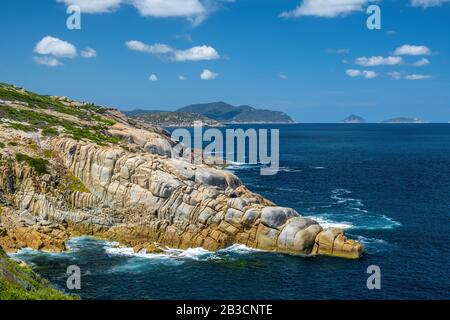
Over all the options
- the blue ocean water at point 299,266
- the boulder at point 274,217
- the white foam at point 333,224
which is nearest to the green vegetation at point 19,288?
the blue ocean water at point 299,266

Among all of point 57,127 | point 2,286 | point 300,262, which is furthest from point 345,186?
point 2,286

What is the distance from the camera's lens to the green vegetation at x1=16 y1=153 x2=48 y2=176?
3066 inches

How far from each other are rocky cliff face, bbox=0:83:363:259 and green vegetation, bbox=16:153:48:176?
12.0 inches

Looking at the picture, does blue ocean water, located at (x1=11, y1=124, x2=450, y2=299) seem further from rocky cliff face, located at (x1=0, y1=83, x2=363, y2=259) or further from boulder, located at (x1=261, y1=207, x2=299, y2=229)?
boulder, located at (x1=261, y1=207, x2=299, y2=229)

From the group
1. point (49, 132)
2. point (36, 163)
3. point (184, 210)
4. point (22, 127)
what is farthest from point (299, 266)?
point (22, 127)

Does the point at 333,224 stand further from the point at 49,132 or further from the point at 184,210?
the point at 49,132

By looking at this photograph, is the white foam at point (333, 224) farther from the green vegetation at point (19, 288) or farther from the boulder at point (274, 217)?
the green vegetation at point (19, 288)

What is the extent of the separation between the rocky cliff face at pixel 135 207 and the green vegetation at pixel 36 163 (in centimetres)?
30

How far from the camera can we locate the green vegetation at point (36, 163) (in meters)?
77.9

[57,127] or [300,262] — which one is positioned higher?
[57,127]
